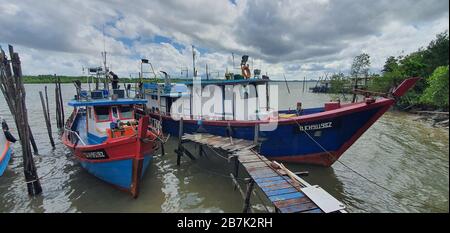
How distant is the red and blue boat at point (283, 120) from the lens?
9500 millimetres

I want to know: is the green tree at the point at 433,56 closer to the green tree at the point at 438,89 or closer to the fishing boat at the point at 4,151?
the green tree at the point at 438,89

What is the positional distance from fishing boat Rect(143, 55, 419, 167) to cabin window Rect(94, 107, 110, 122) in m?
3.45

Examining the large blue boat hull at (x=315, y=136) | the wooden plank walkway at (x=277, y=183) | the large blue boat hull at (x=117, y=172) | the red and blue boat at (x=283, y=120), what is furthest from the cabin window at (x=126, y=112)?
the large blue boat hull at (x=315, y=136)

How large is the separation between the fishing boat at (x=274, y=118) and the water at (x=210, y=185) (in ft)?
3.68

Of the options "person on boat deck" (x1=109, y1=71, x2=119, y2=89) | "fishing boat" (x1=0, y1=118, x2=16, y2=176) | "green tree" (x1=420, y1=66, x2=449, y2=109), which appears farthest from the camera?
"person on boat deck" (x1=109, y1=71, x2=119, y2=89)

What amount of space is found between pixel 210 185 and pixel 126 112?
5.55 m

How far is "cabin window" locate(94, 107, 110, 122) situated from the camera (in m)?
10.4

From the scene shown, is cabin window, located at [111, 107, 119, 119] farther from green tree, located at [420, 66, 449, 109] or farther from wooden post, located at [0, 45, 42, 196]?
green tree, located at [420, 66, 449, 109]

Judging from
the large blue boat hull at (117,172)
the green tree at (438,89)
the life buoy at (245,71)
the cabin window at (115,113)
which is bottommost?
the large blue boat hull at (117,172)

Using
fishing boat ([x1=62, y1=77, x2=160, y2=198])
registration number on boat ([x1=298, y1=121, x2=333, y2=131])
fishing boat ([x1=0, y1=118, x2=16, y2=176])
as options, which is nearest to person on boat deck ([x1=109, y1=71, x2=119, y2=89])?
fishing boat ([x1=62, y1=77, x2=160, y2=198])

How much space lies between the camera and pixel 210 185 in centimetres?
936

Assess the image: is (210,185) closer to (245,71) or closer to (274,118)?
(274,118)
